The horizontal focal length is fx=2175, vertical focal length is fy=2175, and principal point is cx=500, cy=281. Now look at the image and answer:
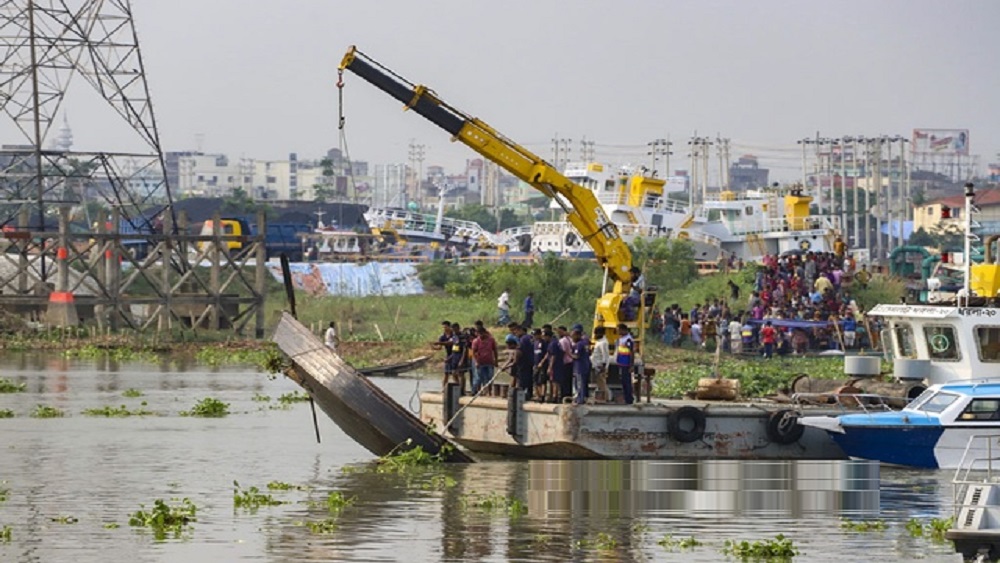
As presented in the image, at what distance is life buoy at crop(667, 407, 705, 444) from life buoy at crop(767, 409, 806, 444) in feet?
3.41

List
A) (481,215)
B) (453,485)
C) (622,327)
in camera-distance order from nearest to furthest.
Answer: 1. (453,485)
2. (622,327)
3. (481,215)

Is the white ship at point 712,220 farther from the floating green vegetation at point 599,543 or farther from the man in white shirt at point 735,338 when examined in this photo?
the floating green vegetation at point 599,543

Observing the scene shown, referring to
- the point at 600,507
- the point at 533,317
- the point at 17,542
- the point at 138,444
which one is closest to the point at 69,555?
the point at 17,542

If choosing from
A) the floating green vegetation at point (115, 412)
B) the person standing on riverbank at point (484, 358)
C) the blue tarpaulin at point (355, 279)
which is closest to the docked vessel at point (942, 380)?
the person standing on riverbank at point (484, 358)

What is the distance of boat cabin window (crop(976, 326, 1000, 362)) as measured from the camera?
33156 mm

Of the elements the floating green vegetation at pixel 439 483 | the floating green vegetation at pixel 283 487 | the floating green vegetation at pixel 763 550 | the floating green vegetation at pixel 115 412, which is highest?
the floating green vegetation at pixel 115 412

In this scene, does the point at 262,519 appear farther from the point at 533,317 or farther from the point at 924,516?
the point at 533,317

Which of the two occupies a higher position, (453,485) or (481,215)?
(481,215)

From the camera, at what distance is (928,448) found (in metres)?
31.0

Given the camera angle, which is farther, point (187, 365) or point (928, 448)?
point (187, 365)

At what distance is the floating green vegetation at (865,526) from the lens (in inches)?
1017

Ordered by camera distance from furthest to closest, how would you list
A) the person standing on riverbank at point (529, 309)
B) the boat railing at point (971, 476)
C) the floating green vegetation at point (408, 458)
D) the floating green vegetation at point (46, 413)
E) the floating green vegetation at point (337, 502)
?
the person standing on riverbank at point (529, 309)
the floating green vegetation at point (46, 413)
the floating green vegetation at point (408, 458)
the floating green vegetation at point (337, 502)
the boat railing at point (971, 476)

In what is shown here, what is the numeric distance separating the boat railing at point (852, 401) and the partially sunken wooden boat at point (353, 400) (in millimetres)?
5332

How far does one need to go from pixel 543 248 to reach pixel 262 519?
261 ft
